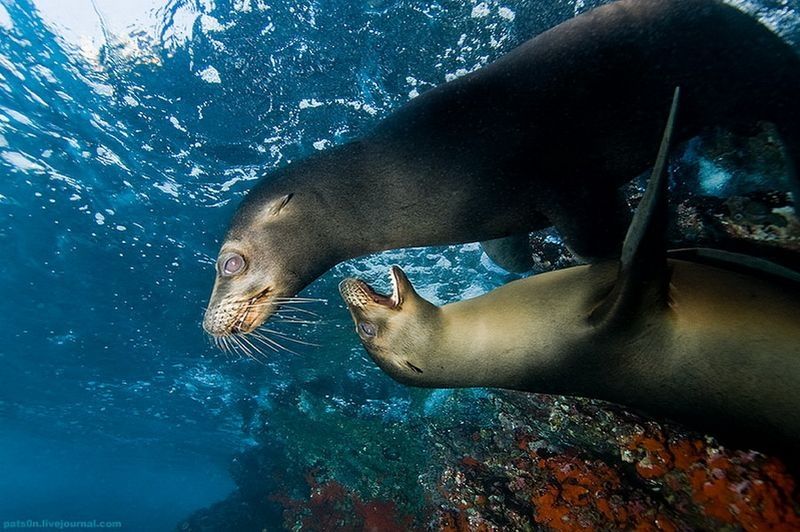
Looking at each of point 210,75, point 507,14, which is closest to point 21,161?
point 210,75

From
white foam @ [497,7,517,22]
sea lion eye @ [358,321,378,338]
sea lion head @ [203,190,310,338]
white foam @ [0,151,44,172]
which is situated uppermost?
white foam @ [0,151,44,172]

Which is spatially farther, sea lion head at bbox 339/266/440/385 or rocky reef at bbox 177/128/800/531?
rocky reef at bbox 177/128/800/531

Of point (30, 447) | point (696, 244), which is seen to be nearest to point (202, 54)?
point (696, 244)

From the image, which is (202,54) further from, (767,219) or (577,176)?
(767,219)

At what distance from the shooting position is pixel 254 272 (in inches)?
97.3

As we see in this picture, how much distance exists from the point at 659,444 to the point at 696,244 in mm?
1656

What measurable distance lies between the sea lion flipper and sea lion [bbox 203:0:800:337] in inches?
24.4

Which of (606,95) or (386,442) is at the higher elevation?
(606,95)

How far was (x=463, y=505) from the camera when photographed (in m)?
5.16

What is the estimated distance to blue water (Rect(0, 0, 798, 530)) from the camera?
17.7ft

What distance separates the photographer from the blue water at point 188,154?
5.41m

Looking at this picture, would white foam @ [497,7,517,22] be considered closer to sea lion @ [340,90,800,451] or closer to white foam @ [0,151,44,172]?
sea lion @ [340,90,800,451]

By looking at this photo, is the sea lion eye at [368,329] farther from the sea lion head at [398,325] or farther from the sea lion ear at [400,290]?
the sea lion ear at [400,290]

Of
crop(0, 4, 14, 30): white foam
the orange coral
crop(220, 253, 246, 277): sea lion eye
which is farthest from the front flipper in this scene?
crop(0, 4, 14, 30): white foam
